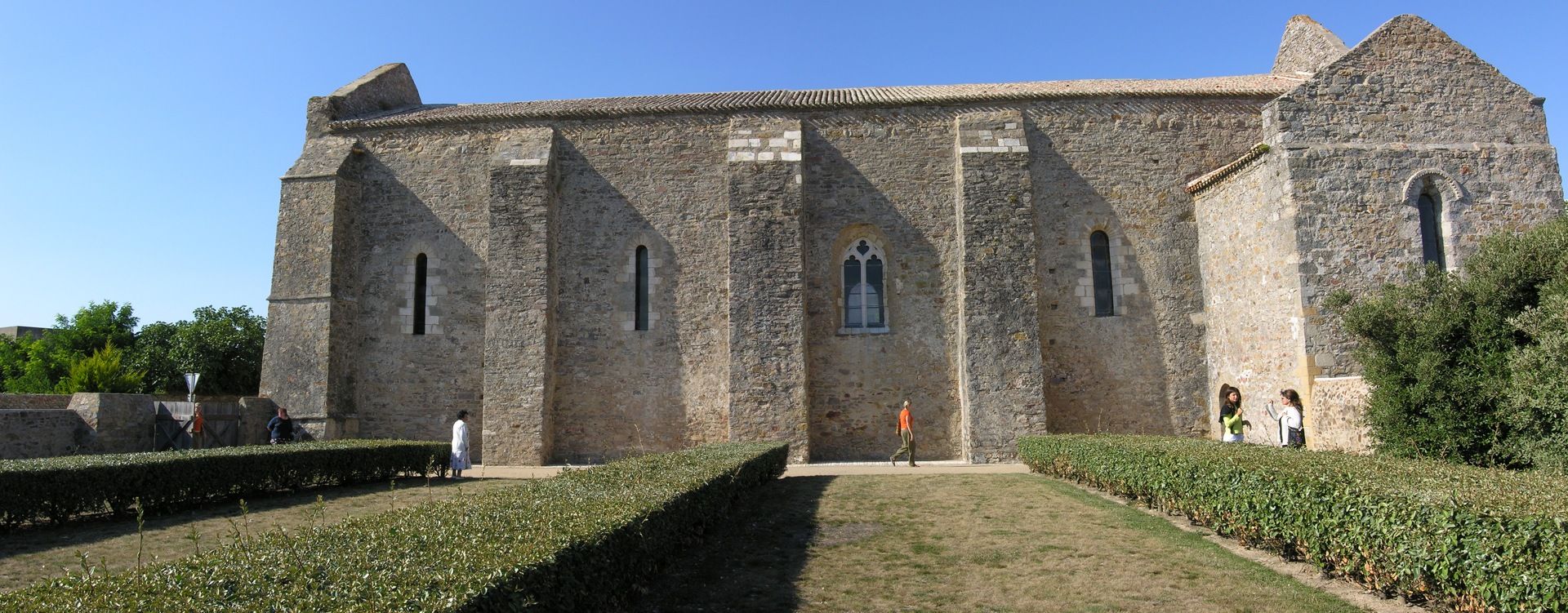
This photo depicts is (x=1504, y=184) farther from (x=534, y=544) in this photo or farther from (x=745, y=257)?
(x=534, y=544)

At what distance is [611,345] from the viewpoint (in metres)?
17.2

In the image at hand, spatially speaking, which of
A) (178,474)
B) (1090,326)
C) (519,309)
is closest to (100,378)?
(519,309)

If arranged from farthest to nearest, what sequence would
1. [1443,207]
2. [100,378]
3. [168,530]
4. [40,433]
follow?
[100,378], [1443,207], [40,433], [168,530]

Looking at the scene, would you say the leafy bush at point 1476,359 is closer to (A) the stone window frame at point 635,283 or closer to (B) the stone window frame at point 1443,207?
(B) the stone window frame at point 1443,207

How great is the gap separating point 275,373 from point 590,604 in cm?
1513

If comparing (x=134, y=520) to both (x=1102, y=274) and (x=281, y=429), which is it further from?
(x=1102, y=274)

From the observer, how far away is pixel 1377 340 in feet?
36.6

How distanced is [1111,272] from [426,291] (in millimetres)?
13532

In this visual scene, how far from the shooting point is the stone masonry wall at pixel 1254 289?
44.0ft

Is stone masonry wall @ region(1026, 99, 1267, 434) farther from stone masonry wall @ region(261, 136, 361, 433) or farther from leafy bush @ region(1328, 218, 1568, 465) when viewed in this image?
stone masonry wall @ region(261, 136, 361, 433)

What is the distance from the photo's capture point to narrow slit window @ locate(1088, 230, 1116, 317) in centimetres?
1689

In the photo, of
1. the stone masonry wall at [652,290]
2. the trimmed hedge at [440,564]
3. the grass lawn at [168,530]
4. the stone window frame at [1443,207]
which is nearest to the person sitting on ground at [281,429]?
the grass lawn at [168,530]

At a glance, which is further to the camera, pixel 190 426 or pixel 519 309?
pixel 519 309

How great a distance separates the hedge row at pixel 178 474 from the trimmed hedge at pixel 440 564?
19.5ft
